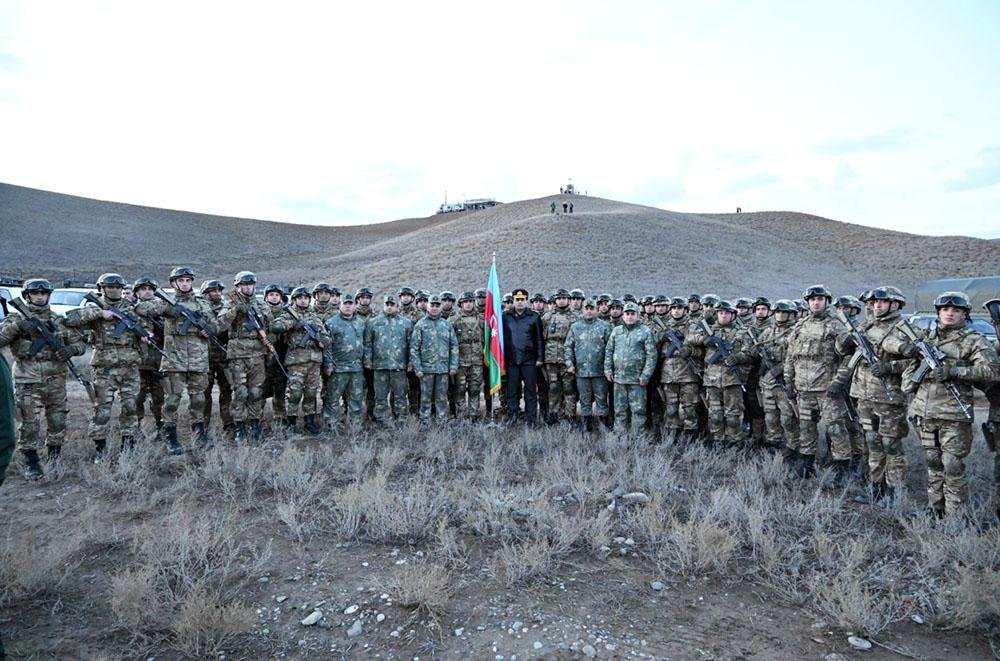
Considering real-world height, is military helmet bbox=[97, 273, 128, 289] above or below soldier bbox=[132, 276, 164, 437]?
above

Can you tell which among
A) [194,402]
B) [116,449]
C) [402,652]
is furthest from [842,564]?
[116,449]

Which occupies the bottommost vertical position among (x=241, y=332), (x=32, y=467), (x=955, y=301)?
(x=32, y=467)

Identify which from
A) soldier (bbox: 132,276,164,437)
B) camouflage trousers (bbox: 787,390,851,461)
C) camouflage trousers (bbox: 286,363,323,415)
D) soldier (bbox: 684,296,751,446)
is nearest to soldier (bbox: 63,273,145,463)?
soldier (bbox: 132,276,164,437)

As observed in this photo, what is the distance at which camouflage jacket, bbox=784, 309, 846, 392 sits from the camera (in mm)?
6324

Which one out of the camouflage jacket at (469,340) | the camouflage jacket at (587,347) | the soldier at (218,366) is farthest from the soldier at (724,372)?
the soldier at (218,366)

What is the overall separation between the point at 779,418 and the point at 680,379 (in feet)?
4.26

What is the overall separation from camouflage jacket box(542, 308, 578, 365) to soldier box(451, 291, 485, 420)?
42.1 inches

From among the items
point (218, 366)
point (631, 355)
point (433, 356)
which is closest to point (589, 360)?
point (631, 355)

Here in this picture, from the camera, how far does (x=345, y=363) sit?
8422 mm

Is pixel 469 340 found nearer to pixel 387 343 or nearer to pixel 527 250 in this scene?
pixel 387 343

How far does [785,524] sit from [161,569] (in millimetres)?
5033

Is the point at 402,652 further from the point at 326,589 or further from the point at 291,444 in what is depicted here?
the point at 291,444

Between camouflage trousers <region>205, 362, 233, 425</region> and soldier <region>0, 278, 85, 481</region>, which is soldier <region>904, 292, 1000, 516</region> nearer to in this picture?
camouflage trousers <region>205, 362, 233, 425</region>

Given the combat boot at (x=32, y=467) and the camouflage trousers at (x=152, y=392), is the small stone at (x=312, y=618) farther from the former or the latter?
the camouflage trousers at (x=152, y=392)
